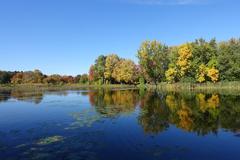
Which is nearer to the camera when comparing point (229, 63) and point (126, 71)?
point (229, 63)

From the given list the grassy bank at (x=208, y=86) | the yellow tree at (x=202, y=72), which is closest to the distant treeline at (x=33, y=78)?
the grassy bank at (x=208, y=86)

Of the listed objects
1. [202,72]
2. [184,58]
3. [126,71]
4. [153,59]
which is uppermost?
[153,59]

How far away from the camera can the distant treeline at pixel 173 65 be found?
71375 millimetres

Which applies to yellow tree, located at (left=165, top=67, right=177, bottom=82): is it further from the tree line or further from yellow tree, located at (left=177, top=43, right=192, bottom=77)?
yellow tree, located at (left=177, top=43, right=192, bottom=77)

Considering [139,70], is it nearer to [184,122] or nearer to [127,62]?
[127,62]

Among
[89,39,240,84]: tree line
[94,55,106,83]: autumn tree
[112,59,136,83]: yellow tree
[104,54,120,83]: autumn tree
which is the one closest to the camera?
[89,39,240,84]: tree line

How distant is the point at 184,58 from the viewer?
243 ft

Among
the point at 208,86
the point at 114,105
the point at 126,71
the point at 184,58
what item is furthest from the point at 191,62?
the point at 114,105

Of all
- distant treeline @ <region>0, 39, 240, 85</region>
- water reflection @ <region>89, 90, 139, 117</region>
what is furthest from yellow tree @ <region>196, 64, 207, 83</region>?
water reflection @ <region>89, 90, 139, 117</region>

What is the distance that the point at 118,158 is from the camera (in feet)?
38.3

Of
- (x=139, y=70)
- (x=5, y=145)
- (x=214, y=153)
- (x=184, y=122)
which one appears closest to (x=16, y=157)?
(x=5, y=145)

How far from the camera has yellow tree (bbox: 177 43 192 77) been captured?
7350 centimetres

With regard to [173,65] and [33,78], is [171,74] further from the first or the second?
[33,78]

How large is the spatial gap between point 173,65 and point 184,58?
4.92 m
